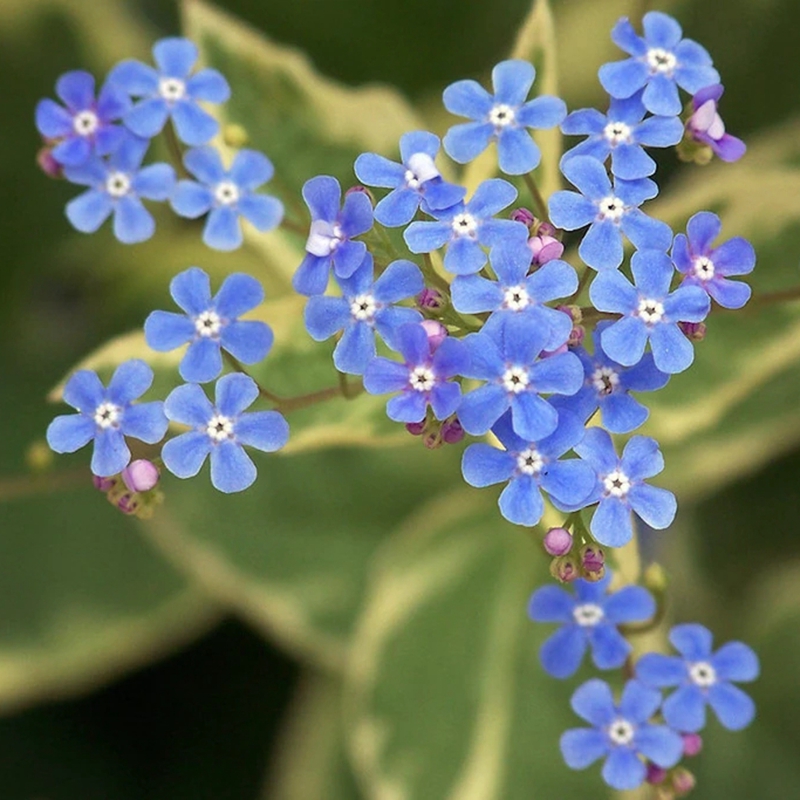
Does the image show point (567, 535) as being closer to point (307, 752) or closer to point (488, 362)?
point (488, 362)

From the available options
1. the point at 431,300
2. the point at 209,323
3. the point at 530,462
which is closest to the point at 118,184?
the point at 209,323

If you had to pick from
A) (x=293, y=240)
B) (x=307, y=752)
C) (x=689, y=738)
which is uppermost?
(x=293, y=240)

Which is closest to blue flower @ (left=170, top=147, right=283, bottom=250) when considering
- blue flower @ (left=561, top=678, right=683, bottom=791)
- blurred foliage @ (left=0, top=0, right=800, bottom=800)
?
blurred foliage @ (left=0, top=0, right=800, bottom=800)

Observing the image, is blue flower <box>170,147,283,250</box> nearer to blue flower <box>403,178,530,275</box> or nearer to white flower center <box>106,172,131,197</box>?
white flower center <box>106,172,131,197</box>

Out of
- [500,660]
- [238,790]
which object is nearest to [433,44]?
[500,660]

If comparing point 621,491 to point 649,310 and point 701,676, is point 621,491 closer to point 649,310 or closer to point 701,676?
point 649,310

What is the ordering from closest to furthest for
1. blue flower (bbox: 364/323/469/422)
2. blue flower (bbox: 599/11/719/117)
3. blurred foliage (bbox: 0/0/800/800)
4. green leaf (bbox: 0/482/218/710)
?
blue flower (bbox: 364/323/469/422)
blue flower (bbox: 599/11/719/117)
blurred foliage (bbox: 0/0/800/800)
green leaf (bbox: 0/482/218/710)

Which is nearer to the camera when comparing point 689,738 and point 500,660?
point 689,738
